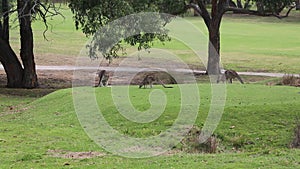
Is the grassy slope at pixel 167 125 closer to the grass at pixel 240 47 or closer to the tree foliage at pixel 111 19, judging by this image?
the tree foliage at pixel 111 19

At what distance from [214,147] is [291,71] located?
2460 centimetres

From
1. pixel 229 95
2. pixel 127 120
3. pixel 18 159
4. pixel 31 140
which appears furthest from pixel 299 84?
pixel 18 159

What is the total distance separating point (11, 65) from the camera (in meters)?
26.9

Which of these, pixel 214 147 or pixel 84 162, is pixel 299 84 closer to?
pixel 214 147

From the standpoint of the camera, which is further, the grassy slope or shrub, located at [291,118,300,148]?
shrub, located at [291,118,300,148]

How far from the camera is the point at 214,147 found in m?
12.4

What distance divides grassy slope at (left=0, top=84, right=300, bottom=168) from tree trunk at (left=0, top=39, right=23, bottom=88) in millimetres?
7964

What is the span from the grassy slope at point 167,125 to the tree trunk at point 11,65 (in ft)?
26.1

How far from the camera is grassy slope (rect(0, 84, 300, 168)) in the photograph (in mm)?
10688

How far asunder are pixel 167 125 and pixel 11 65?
14534 millimetres

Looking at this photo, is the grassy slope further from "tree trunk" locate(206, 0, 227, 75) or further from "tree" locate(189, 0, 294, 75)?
"tree trunk" locate(206, 0, 227, 75)

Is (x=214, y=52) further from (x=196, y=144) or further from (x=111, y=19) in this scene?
(x=196, y=144)

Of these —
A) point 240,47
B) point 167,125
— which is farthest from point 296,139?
point 240,47

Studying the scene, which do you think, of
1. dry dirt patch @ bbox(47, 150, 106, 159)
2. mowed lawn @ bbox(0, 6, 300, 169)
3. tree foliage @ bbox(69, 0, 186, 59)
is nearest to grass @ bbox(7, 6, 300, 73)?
tree foliage @ bbox(69, 0, 186, 59)
